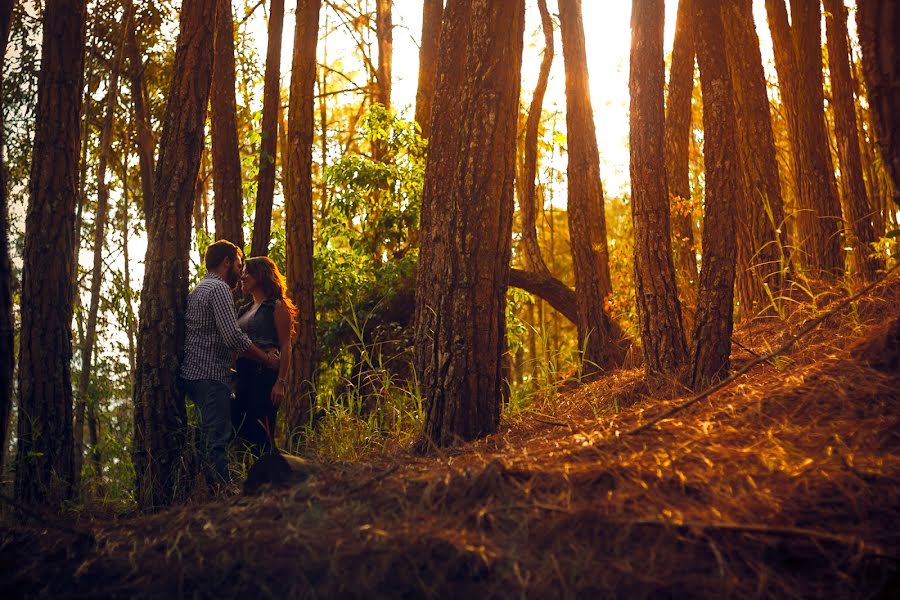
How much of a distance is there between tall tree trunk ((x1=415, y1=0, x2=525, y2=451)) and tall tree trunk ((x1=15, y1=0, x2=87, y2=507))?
2.58 meters

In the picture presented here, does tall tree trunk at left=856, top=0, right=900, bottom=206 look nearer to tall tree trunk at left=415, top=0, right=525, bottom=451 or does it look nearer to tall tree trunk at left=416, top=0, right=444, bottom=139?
tall tree trunk at left=415, top=0, right=525, bottom=451

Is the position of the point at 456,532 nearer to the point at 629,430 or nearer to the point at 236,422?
the point at 629,430

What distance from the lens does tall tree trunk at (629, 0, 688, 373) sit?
274 inches

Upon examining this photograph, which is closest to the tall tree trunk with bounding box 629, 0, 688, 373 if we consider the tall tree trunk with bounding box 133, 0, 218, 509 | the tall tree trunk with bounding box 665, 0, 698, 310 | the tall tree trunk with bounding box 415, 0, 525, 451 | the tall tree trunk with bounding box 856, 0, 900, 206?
the tall tree trunk with bounding box 415, 0, 525, 451

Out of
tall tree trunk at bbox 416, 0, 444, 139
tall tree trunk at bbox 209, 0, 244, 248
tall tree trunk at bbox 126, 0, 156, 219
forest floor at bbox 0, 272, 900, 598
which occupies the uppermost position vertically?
tall tree trunk at bbox 416, 0, 444, 139

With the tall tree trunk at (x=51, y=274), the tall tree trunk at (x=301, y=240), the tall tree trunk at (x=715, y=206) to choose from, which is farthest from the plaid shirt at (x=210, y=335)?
the tall tree trunk at (x=301, y=240)

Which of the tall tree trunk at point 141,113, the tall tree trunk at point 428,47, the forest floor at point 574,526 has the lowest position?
the forest floor at point 574,526

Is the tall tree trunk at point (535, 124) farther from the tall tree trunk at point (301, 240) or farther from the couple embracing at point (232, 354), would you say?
the couple embracing at point (232, 354)

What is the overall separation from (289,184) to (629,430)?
6.86 m

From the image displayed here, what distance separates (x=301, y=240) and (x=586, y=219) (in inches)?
156

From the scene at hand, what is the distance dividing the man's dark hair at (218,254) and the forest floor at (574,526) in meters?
2.68

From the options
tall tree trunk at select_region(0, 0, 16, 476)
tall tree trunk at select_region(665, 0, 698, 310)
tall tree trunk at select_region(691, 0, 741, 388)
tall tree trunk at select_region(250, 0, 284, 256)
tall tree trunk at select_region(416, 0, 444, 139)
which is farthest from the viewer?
tall tree trunk at select_region(416, 0, 444, 139)

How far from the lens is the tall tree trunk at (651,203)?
6.95 m

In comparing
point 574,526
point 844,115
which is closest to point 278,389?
point 574,526
